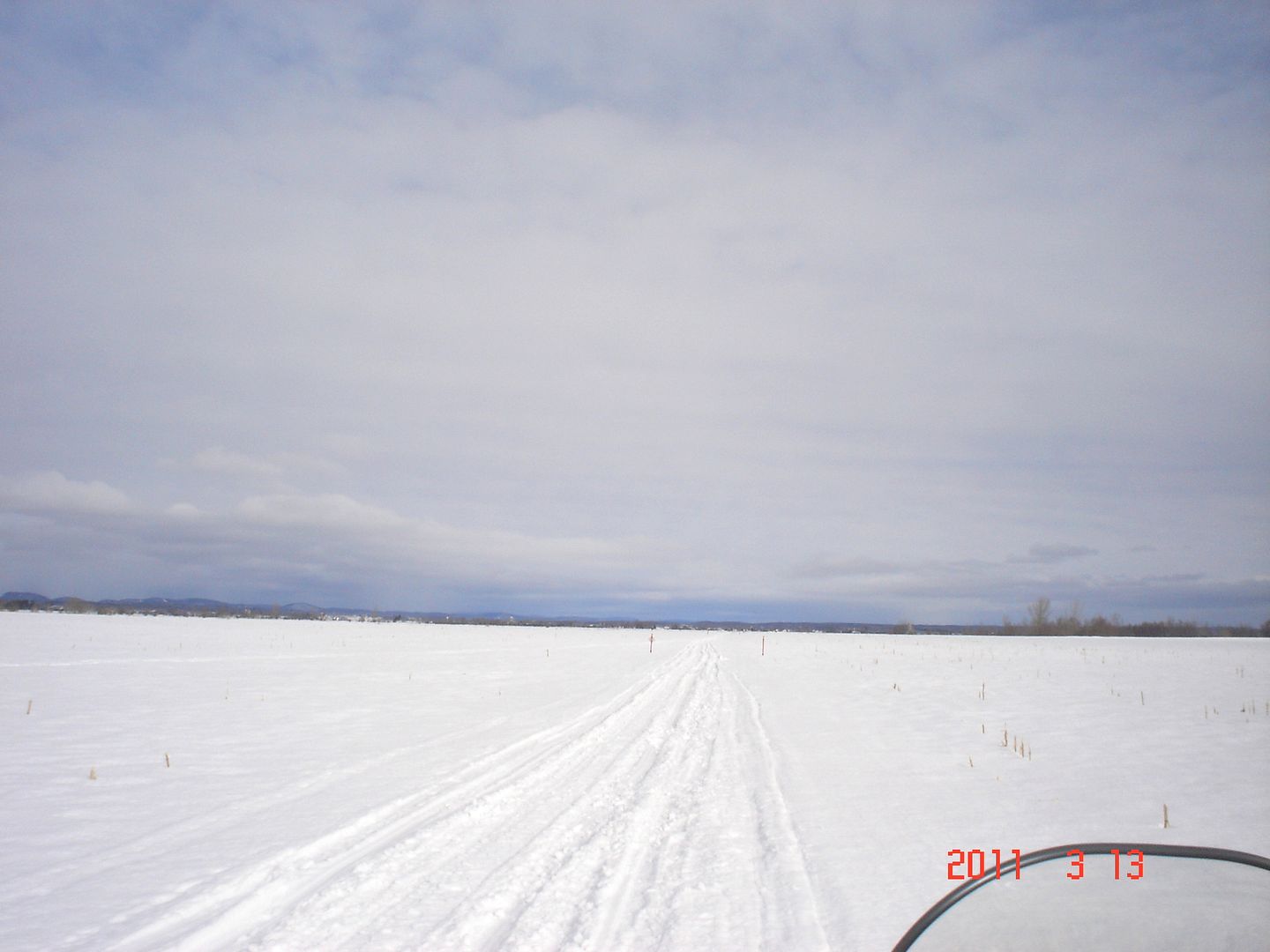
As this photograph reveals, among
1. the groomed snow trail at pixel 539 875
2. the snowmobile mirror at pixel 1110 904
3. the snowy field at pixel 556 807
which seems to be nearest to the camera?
the snowmobile mirror at pixel 1110 904

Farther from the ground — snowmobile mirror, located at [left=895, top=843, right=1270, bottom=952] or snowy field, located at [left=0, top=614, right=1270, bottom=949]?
snowmobile mirror, located at [left=895, top=843, right=1270, bottom=952]

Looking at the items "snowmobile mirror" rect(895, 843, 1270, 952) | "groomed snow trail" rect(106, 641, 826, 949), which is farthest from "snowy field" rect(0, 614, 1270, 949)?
→ "snowmobile mirror" rect(895, 843, 1270, 952)

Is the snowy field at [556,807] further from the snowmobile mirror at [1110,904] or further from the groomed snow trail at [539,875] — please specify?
the snowmobile mirror at [1110,904]

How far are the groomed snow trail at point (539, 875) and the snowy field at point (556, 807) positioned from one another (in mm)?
24

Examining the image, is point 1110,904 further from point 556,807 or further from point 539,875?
point 556,807

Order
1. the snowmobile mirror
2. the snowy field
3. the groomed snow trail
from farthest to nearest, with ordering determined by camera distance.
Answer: the snowy field → the groomed snow trail → the snowmobile mirror

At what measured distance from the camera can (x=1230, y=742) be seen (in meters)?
10.6

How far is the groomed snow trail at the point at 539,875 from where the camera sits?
4.23m

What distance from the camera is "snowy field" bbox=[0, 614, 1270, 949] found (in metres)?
4.51

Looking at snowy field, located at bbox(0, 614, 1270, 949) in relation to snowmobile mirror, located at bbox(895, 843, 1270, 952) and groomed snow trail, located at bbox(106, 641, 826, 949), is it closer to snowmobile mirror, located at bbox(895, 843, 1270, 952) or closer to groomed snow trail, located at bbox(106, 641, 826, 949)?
groomed snow trail, located at bbox(106, 641, 826, 949)

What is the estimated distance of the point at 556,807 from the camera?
A: 6.82m

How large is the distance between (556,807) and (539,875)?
1778mm

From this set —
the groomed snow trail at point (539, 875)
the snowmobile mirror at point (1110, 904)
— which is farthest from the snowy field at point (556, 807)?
the snowmobile mirror at point (1110, 904)

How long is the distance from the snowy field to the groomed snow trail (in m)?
0.02
